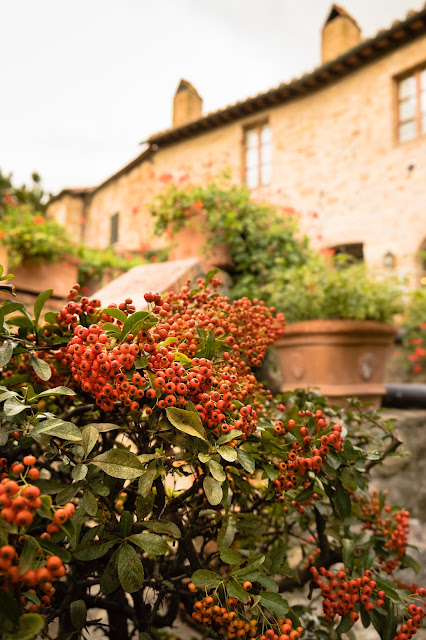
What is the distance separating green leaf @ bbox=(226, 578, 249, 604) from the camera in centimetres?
85

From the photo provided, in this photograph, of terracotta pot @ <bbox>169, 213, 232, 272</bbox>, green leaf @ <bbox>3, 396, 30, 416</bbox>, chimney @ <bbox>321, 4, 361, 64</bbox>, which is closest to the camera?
green leaf @ <bbox>3, 396, 30, 416</bbox>

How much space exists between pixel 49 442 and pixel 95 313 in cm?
36

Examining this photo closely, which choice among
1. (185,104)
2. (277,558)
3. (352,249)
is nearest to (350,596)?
(277,558)

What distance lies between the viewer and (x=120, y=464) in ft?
2.69

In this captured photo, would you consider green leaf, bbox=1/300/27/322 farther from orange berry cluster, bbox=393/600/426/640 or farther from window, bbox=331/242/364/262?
window, bbox=331/242/364/262

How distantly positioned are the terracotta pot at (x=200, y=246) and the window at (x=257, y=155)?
7130 millimetres

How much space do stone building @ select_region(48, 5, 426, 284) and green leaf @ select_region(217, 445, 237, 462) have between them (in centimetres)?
620

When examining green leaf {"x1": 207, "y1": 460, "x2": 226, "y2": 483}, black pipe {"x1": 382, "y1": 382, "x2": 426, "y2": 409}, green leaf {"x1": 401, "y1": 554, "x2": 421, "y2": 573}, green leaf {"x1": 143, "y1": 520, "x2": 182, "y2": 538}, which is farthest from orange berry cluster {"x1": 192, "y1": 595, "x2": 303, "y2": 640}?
black pipe {"x1": 382, "y1": 382, "x2": 426, "y2": 409}

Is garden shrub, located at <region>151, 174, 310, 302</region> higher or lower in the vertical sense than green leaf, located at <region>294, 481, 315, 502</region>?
higher

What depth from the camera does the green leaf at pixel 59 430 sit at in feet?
2.55

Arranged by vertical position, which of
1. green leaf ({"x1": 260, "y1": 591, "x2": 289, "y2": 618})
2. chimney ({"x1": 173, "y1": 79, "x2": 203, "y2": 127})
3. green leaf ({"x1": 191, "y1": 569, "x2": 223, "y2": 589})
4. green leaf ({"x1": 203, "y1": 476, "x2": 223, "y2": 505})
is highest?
chimney ({"x1": 173, "y1": 79, "x2": 203, "y2": 127})

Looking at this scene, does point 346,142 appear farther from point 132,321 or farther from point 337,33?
point 132,321

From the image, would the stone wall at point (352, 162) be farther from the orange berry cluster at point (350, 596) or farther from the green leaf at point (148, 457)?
the green leaf at point (148, 457)

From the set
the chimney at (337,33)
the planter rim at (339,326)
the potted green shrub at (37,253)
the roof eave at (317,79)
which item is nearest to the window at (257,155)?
the roof eave at (317,79)
